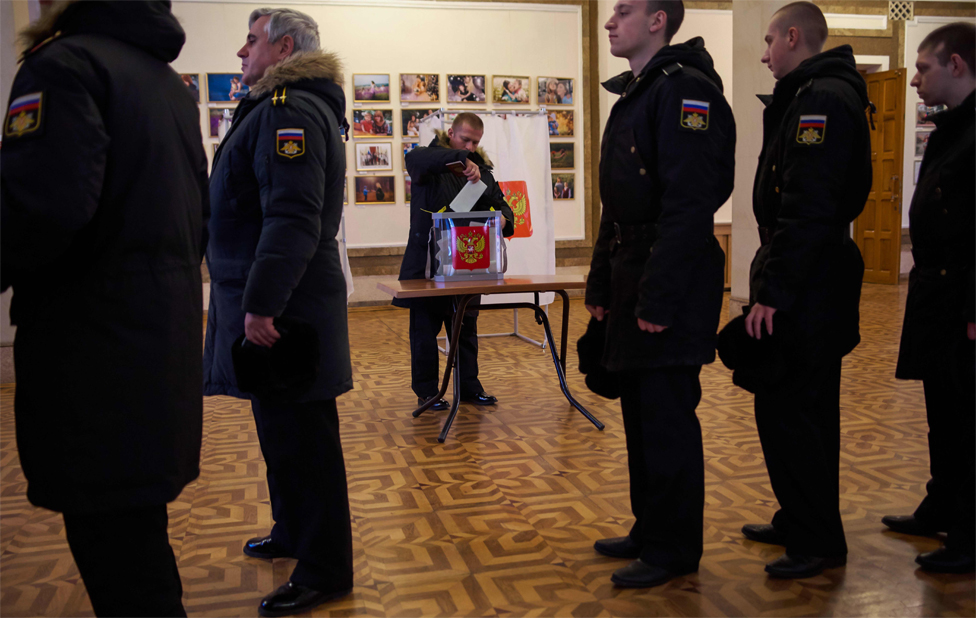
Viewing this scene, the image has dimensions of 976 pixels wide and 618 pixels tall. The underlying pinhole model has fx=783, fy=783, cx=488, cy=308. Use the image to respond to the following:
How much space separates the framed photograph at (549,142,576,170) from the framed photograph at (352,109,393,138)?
2.03 metres

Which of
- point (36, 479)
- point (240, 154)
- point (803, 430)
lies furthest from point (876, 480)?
point (36, 479)

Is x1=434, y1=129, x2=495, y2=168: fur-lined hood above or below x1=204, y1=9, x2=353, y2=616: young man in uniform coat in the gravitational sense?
above

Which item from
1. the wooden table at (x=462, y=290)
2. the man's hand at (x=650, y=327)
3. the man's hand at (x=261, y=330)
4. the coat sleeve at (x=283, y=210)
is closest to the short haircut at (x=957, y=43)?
the man's hand at (x=650, y=327)

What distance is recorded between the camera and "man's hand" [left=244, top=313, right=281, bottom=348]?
6.31 ft

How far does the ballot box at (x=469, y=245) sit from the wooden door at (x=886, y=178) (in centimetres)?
755

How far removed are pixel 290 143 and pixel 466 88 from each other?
7.72m

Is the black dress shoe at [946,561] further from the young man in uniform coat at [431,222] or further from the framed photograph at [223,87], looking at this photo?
the framed photograph at [223,87]

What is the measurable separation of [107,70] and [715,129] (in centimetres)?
149

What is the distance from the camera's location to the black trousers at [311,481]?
2094mm

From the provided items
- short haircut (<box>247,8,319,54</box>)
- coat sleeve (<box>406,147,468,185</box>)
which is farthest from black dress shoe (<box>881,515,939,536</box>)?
coat sleeve (<box>406,147,468,185</box>)

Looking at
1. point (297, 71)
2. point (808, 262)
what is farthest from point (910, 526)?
point (297, 71)

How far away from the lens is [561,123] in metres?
9.69

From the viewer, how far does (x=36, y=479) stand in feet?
4.50

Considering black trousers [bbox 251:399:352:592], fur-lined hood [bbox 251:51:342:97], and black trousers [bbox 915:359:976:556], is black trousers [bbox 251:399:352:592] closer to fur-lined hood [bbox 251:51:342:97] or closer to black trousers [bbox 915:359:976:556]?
fur-lined hood [bbox 251:51:342:97]
